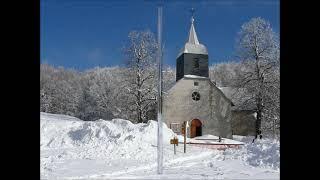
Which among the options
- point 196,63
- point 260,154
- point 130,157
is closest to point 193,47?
point 196,63

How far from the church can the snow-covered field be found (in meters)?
9.53

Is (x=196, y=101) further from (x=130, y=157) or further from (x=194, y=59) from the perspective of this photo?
Result: (x=130, y=157)

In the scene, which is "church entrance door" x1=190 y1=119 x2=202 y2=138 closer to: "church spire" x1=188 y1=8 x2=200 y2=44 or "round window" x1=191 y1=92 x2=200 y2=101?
"round window" x1=191 y1=92 x2=200 y2=101

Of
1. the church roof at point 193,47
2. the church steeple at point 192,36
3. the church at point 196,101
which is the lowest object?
the church at point 196,101

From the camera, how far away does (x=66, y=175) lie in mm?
9930

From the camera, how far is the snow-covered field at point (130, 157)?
396 inches

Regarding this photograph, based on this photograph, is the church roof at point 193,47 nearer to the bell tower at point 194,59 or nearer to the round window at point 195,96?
the bell tower at point 194,59

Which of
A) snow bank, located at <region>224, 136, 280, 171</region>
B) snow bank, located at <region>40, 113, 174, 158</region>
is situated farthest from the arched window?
snow bank, located at <region>224, 136, 280, 171</region>

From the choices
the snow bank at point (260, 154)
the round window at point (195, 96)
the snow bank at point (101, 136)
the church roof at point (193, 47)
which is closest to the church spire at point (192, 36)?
the church roof at point (193, 47)

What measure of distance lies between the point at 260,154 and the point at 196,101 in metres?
20.7

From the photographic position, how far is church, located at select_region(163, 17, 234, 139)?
3262 centimetres
